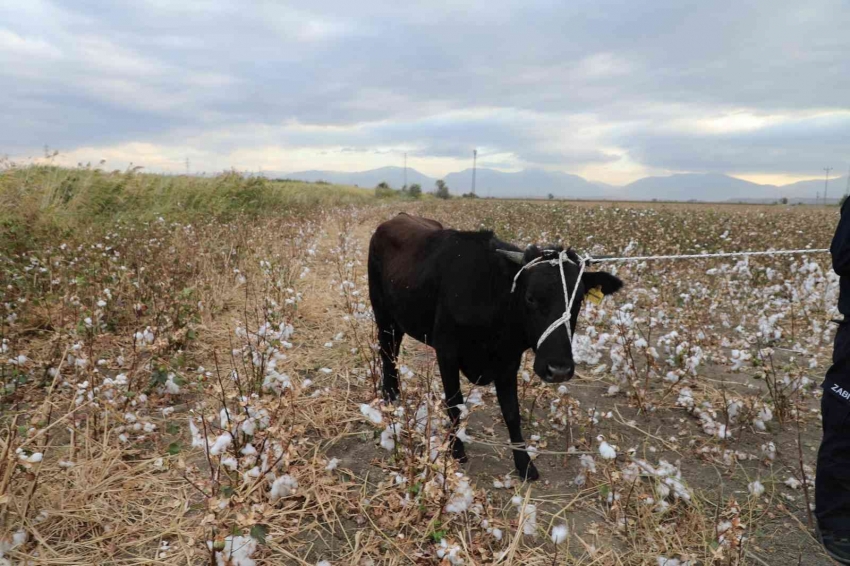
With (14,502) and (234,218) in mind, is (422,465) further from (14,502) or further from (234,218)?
(234,218)

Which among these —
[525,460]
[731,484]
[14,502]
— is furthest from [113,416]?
[731,484]

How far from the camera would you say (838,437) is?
107 inches

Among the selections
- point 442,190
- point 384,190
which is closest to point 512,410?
point 384,190

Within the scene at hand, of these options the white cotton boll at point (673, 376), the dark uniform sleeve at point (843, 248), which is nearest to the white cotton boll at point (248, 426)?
the dark uniform sleeve at point (843, 248)

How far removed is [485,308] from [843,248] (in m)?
2.12

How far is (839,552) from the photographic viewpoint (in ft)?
9.10

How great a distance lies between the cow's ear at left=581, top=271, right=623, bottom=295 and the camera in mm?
3512

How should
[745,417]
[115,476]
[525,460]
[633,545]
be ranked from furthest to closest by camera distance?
[745,417] → [525,460] → [115,476] → [633,545]

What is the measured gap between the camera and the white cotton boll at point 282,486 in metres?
2.96

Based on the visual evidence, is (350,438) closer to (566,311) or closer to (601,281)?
(566,311)

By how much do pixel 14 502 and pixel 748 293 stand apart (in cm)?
980

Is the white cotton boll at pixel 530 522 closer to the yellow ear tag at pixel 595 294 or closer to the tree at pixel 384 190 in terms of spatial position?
the yellow ear tag at pixel 595 294

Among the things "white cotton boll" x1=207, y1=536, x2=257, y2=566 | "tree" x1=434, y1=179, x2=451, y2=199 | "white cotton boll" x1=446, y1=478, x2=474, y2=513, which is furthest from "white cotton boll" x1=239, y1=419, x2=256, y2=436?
"tree" x1=434, y1=179, x2=451, y2=199

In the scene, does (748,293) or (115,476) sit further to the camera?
(748,293)
